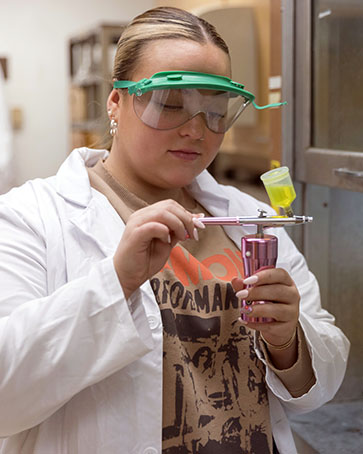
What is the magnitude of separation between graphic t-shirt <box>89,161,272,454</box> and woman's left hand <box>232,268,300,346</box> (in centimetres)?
16

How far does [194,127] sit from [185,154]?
0.19ft

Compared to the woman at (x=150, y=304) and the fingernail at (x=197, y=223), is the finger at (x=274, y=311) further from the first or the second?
the fingernail at (x=197, y=223)

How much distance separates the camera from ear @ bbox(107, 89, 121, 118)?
131 centimetres

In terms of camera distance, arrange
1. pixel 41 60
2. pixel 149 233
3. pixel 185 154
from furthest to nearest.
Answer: pixel 41 60 → pixel 185 154 → pixel 149 233

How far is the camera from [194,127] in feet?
4.00

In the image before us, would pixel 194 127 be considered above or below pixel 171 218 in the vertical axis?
above

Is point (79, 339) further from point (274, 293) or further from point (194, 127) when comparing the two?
point (194, 127)

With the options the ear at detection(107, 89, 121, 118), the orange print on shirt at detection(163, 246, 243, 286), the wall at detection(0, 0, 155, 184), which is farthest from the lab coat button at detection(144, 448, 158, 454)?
the wall at detection(0, 0, 155, 184)

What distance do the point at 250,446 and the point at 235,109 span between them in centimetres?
69

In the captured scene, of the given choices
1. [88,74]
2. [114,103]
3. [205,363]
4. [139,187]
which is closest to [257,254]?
[205,363]

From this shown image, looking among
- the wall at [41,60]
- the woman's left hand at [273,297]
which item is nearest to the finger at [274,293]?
the woman's left hand at [273,297]

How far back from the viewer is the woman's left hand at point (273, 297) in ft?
3.37

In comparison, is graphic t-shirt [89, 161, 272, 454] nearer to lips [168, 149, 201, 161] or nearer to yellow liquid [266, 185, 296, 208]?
lips [168, 149, 201, 161]

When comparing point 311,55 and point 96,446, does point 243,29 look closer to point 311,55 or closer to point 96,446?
point 311,55
